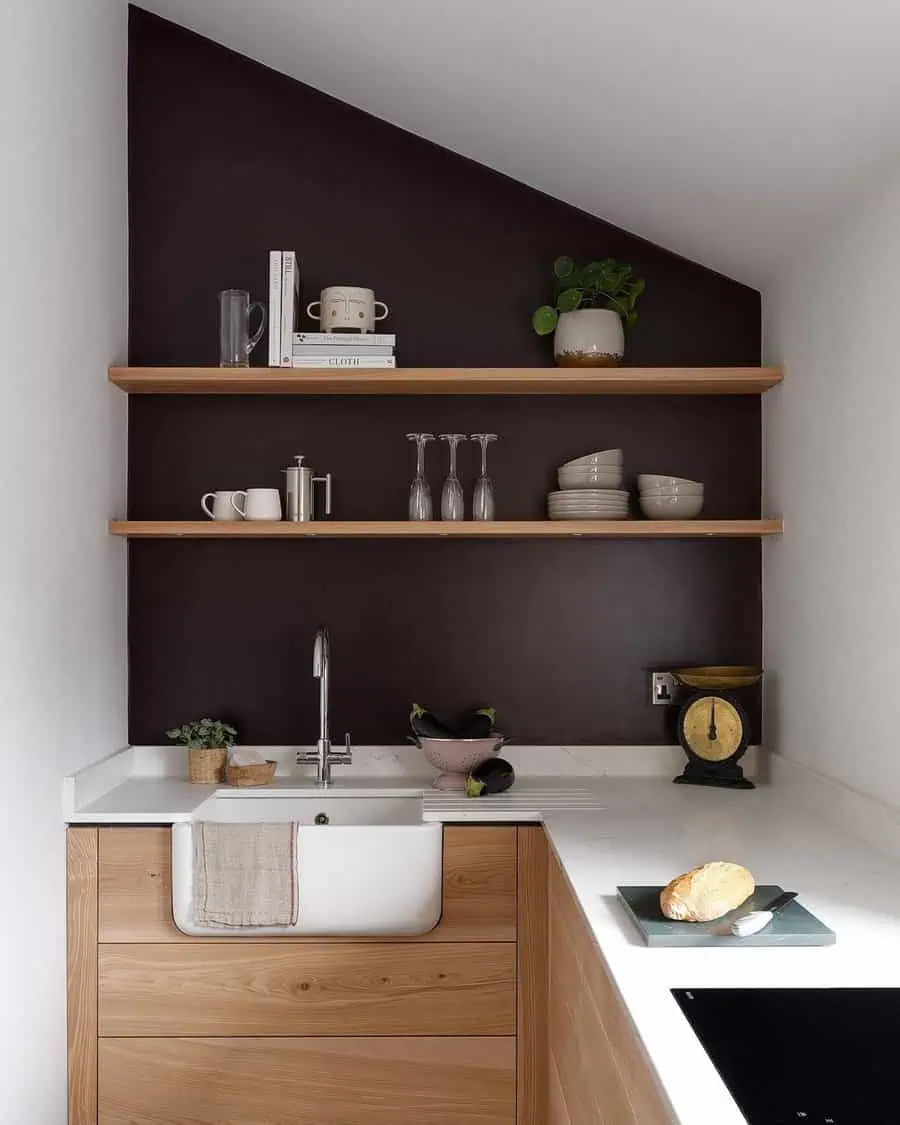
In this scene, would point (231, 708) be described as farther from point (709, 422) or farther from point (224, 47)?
point (224, 47)

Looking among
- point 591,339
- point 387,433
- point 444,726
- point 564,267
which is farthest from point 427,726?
point 564,267

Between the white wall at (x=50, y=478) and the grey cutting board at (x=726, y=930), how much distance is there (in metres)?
1.22

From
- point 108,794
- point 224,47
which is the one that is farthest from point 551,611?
point 224,47

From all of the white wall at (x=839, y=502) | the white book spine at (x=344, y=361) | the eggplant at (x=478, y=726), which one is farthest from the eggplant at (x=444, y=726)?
the white book spine at (x=344, y=361)

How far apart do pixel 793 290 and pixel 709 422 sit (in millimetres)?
437

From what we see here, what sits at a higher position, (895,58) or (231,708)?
(895,58)

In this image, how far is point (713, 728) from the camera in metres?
2.94

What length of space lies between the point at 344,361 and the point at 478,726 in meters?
0.97

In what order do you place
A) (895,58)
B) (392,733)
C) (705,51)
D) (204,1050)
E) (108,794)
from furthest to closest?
(392,733) < (108,794) < (204,1050) < (705,51) < (895,58)

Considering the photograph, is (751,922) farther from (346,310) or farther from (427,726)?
(346,310)

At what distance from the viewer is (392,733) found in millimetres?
3127

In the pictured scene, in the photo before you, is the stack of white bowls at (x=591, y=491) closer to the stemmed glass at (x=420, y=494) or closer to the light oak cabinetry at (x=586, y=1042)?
the stemmed glass at (x=420, y=494)

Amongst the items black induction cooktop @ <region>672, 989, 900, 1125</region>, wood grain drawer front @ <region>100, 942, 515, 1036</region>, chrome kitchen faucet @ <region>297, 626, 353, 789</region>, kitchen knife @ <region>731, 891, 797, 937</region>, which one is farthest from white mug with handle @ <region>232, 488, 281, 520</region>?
black induction cooktop @ <region>672, 989, 900, 1125</region>

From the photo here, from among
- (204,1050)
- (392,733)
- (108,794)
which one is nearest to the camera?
(204,1050)
